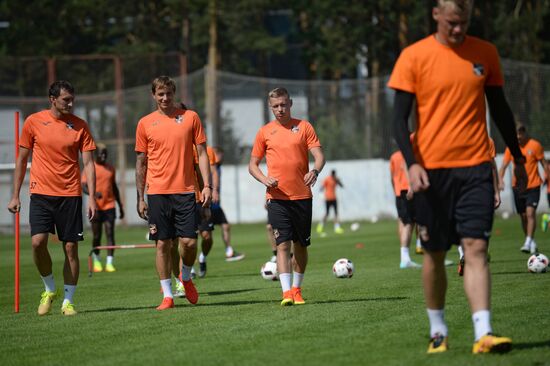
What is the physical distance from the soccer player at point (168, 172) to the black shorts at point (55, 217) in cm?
73

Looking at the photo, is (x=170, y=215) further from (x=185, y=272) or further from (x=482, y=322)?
(x=482, y=322)

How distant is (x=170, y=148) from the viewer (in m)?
11.0

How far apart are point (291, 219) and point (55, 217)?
2.48 metres

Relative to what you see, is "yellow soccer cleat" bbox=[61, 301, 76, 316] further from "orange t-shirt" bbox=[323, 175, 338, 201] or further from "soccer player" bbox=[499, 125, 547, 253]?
"orange t-shirt" bbox=[323, 175, 338, 201]

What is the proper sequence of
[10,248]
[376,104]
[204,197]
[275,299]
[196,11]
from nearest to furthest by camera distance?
[204,197]
[275,299]
[10,248]
[376,104]
[196,11]

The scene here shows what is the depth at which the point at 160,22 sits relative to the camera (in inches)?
2072

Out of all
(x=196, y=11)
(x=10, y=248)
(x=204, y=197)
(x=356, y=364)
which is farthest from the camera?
(x=196, y=11)

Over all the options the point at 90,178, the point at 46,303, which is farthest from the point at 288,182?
the point at 46,303

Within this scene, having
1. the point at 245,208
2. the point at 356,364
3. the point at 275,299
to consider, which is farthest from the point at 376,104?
the point at 356,364

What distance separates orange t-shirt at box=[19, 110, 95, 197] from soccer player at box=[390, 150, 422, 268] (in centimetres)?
670

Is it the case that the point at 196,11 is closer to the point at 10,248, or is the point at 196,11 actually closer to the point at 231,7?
the point at 231,7

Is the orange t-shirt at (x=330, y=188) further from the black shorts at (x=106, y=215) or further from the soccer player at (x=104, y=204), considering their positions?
the black shorts at (x=106, y=215)

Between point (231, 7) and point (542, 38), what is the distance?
15.6 metres

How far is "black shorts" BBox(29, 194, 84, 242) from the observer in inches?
429
